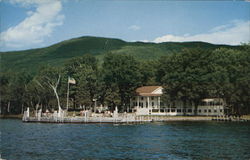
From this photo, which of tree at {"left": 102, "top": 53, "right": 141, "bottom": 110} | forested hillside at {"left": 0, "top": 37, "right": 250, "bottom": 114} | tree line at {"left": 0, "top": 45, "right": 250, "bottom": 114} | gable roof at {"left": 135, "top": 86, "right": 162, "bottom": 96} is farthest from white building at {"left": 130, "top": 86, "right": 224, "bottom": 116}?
tree at {"left": 102, "top": 53, "right": 141, "bottom": 110}

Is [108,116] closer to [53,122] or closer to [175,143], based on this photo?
[53,122]

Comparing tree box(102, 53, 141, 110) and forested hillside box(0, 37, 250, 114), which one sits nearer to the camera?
forested hillside box(0, 37, 250, 114)

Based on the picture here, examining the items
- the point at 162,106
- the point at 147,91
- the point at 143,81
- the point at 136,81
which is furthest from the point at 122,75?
the point at 143,81

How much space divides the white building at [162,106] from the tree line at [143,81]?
7.33ft

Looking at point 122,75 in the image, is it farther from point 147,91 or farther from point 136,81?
point 147,91

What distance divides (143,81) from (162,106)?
42.2ft

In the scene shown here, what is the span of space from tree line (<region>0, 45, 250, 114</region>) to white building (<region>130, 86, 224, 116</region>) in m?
2.23

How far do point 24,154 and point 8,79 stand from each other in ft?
253

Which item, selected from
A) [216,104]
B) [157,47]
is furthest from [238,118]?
[157,47]

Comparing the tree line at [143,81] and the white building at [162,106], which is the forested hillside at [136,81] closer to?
the tree line at [143,81]

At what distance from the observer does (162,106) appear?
260 feet

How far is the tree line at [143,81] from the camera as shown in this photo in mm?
68375

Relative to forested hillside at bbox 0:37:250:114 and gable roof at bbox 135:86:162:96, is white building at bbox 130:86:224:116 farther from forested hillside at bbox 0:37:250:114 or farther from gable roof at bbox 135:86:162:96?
forested hillside at bbox 0:37:250:114

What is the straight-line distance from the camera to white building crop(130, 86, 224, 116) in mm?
75375
